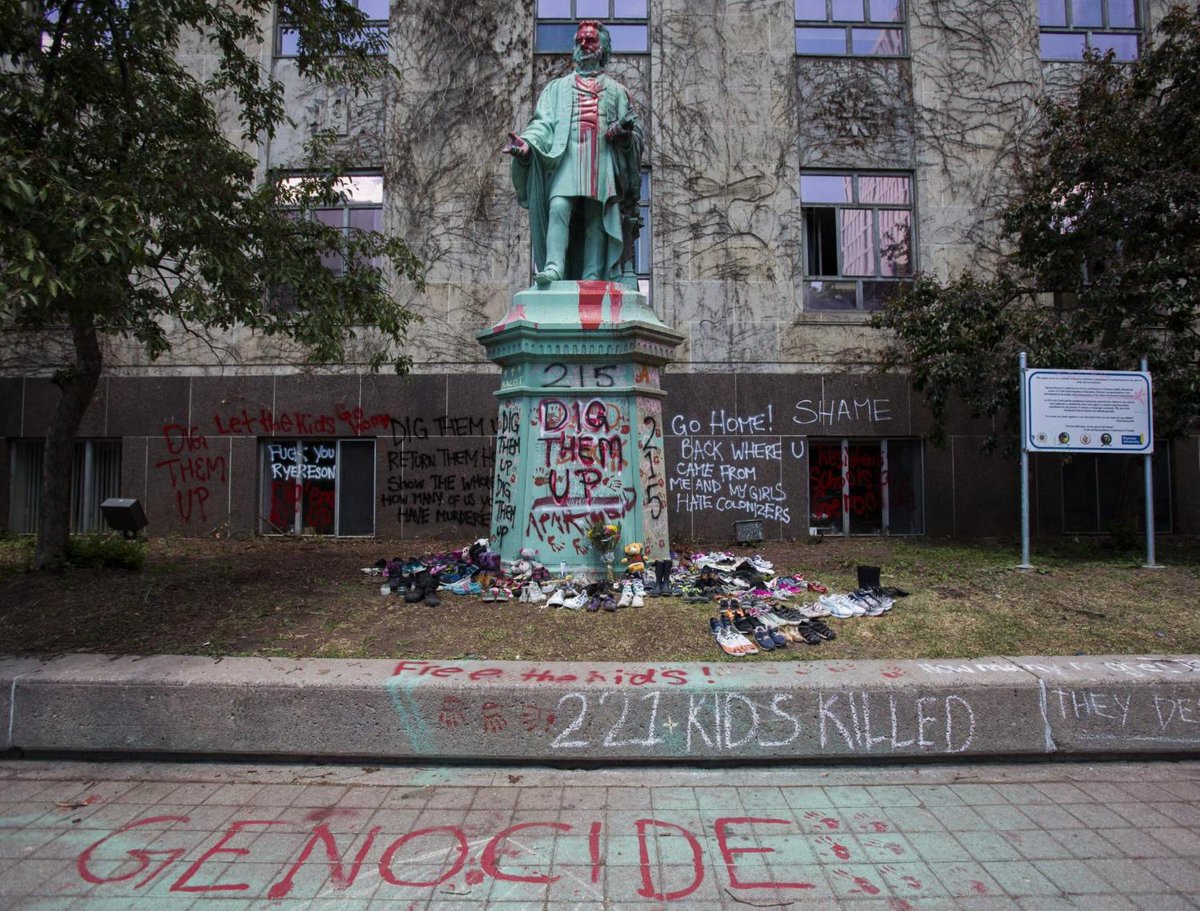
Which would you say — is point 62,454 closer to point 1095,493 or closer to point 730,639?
point 730,639

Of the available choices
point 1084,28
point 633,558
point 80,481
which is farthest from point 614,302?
point 1084,28

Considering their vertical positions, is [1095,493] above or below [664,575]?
above

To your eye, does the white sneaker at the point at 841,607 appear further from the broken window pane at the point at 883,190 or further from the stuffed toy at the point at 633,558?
the broken window pane at the point at 883,190

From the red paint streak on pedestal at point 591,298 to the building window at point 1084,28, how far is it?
10734 millimetres

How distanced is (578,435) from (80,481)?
32.7 ft

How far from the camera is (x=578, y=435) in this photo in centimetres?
663

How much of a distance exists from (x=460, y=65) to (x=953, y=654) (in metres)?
11.8

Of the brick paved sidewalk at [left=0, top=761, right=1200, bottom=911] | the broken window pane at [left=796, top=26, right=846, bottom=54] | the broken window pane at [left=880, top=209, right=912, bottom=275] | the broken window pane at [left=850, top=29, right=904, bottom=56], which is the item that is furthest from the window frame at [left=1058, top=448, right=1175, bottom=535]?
the brick paved sidewalk at [left=0, top=761, right=1200, bottom=911]

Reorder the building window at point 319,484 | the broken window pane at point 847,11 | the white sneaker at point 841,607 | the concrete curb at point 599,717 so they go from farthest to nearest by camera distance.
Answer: the broken window pane at point 847,11 < the building window at point 319,484 < the white sneaker at point 841,607 < the concrete curb at point 599,717

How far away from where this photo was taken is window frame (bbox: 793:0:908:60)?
12414mm

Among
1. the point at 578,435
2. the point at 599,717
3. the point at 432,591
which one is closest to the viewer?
the point at 599,717

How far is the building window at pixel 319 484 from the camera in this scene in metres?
11.9

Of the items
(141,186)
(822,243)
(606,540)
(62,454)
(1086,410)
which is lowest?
(606,540)

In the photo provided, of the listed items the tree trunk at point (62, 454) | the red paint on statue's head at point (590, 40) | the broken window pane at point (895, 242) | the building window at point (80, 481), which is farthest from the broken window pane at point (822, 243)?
the building window at point (80, 481)
